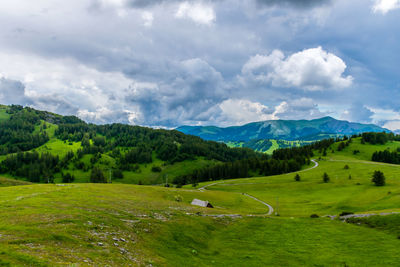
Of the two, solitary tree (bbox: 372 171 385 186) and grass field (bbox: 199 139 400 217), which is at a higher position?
solitary tree (bbox: 372 171 385 186)

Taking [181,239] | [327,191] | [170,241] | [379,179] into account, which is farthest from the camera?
[327,191]

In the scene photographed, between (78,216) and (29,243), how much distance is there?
1383 centimetres

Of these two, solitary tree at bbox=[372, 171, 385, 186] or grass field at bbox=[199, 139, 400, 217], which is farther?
solitary tree at bbox=[372, 171, 385, 186]

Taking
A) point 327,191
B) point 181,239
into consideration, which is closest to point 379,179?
point 327,191

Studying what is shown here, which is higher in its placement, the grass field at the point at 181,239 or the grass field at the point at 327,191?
the grass field at the point at 181,239

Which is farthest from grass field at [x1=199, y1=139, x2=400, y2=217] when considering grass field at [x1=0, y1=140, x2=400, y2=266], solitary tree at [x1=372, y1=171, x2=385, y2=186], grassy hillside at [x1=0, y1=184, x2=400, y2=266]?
grassy hillside at [x1=0, y1=184, x2=400, y2=266]

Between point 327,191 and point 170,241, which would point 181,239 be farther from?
point 327,191

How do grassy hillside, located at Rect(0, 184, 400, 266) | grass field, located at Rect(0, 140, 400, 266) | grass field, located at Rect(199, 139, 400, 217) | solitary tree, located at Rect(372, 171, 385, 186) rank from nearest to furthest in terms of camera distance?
grassy hillside, located at Rect(0, 184, 400, 266) < grass field, located at Rect(0, 140, 400, 266) < grass field, located at Rect(199, 139, 400, 217) < solitary tree, located at Rect(372, 171, 385, 186)

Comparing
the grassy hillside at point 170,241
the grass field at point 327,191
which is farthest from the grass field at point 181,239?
the grass field at point 327,191

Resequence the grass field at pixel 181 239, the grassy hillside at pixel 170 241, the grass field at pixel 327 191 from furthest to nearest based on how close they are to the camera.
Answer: the grass field at pixel 327 191 → the grass field at pixel 181 239 → the grassy hillside at pixel 170 241

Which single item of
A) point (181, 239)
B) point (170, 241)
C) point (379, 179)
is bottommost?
point (379, 179)

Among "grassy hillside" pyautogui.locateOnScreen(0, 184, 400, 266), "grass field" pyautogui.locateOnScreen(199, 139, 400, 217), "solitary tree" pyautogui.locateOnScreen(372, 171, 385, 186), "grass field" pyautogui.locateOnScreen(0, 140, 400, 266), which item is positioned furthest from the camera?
"solitary tree" pyautogui.locateOnScreen(372, 171, 385, 186)

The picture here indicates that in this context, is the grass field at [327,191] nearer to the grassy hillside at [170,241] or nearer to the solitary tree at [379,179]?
the solitary tree at [379,179]

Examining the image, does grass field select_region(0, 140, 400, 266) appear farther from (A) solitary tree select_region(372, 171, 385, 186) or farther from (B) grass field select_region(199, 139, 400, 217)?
(A) solitary tree select_region(372, 171, 385, 186)
